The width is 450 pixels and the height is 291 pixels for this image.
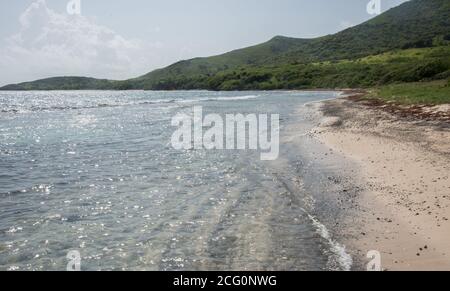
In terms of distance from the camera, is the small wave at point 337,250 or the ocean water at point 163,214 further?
the ocean water at point 163,214

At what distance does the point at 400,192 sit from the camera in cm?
1678

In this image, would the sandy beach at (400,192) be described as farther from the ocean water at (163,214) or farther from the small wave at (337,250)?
the ocean water at (163,214)

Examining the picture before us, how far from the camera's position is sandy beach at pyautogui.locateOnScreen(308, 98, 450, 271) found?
37.8ft

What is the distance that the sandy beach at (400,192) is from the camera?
11.5m

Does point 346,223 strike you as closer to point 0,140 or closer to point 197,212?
point 197,212

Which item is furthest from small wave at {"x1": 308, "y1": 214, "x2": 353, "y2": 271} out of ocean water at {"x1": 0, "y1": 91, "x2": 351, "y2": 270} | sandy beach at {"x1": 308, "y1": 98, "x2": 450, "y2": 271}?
sandy beach at {"x1": 308, "y1": 98, "x2": 450, "y2": 271}

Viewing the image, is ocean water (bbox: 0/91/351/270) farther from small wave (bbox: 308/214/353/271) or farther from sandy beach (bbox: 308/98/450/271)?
sandy beach (bbox: 308/98/450/271)

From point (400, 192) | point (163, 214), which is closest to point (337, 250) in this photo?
point (400, 192)

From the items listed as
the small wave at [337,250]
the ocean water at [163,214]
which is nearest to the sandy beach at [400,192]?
the small wave at [337,250]

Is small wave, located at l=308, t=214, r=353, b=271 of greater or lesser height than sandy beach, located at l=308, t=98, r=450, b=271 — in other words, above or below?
below

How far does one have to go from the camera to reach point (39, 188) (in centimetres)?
1953

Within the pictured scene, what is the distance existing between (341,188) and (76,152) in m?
20.4

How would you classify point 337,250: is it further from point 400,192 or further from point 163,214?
point 163,214
